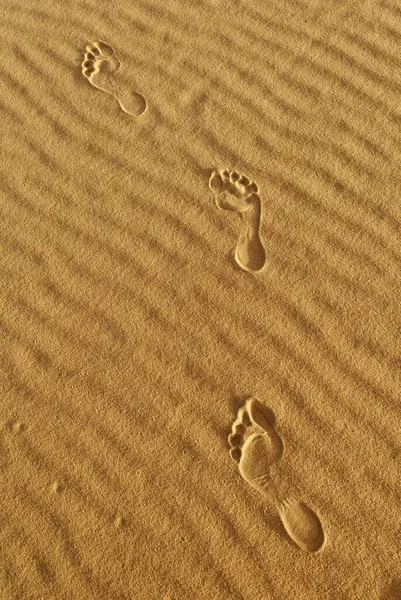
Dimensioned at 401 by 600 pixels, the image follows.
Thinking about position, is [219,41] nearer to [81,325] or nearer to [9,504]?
[81,325]

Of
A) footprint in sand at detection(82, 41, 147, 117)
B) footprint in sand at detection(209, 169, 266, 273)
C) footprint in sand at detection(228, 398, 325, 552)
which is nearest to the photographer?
footprint in sand at detection(228, 398, 325, 552)

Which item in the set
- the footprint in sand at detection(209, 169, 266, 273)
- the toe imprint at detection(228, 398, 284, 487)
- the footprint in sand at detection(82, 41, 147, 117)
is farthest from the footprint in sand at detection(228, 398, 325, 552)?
the footprint in sand at detection(82, 41, 147, 117)

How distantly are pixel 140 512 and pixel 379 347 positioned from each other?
1011mm

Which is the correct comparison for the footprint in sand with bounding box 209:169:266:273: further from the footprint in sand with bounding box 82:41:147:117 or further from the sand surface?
the footprint in sand with bounding box 82:41:147:117

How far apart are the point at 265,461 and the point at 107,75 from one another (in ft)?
6.32

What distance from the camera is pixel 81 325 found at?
98.4 inches

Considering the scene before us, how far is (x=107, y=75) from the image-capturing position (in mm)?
3102

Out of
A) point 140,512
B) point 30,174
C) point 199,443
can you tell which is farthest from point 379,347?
point 30,174

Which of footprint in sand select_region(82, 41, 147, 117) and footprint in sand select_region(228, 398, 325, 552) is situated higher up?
footprint in sand select_region(82, 41, 147, 117)

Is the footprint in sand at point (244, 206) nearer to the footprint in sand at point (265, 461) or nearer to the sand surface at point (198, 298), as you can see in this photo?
the sand surface at point (198, 298)

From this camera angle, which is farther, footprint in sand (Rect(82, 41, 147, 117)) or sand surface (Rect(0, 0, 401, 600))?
footprint in sand (Rect(82, 41, 147, 117))

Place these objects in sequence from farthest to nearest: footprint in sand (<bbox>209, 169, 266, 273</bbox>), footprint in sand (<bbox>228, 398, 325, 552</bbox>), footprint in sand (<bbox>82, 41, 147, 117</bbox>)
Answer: footprint in sand (<bbox>82, 41, 147, 117</bbox>)
footprint in sand (<bbox>209, 169, 266, 273</bbox>)
footprint in sand (<bbox>228, 398, 325, 552</bbox>)

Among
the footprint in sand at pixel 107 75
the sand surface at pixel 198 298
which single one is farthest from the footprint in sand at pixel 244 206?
the footprint in sand at pixel 107 75

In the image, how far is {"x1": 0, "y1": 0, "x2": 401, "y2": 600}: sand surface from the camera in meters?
2.13
